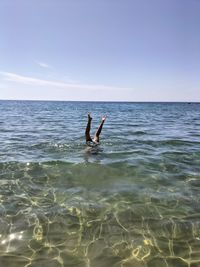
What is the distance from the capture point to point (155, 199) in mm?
7871

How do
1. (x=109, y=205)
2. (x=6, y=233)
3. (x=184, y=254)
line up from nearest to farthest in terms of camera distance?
1. (x=184, y=254)
2. (x=6, y=233)
3. (x=109, y=205)

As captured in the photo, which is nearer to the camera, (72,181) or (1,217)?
(1,217)

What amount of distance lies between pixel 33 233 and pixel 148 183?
4494 mm

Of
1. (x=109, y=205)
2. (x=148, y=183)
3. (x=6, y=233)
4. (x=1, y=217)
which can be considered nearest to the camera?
(x=6, y=233)

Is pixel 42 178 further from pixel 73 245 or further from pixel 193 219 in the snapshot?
pixel 193 219

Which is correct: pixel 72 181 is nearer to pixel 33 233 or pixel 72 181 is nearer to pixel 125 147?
pixel 33 233

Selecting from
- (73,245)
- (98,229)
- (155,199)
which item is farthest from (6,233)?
(155,199)

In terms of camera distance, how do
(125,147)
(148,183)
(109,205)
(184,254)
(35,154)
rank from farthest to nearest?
(125,147) < (35,154) < (148,183) < (109,205) < (184,254)

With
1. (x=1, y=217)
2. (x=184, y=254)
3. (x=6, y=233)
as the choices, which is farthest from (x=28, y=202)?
(x=184, y=254)

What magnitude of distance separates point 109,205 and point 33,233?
224cm

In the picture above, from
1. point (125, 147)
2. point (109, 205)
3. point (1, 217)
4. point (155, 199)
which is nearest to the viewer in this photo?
point (1, 217)

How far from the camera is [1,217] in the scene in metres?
6.59

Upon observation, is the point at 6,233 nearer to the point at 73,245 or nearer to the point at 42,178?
the point at 73,245

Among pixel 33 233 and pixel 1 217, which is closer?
pixel 33 233
